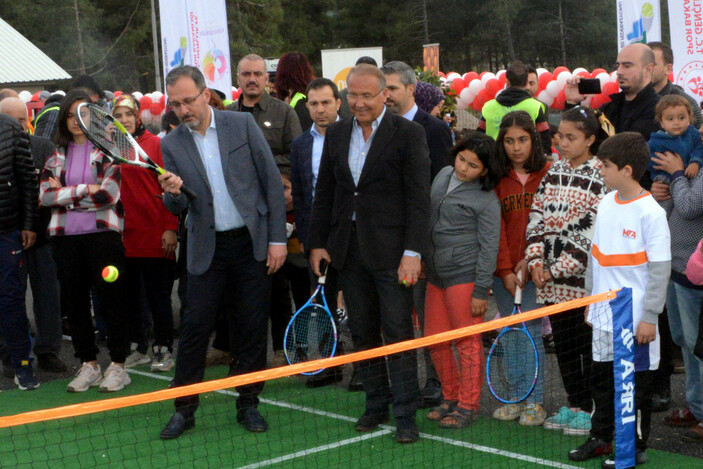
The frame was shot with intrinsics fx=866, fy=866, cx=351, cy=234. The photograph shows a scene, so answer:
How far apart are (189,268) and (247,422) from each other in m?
1.13

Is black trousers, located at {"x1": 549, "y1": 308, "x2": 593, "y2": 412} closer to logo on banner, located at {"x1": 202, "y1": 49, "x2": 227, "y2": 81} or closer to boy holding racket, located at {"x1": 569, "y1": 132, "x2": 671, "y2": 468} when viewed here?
boy holding racket, located at {"x1": 569, "y1": 132, "x2": 671, "y2": 468}

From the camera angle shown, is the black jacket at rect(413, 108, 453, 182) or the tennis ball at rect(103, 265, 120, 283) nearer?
the black jacket at rect(413, 108, 453, 182)

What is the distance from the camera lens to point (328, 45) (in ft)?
178

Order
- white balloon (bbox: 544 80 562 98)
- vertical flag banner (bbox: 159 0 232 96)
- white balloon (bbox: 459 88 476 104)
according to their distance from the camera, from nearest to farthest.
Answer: vertical flag banner (bbox: 159 0 232 96) → white balloon (bbox: 544 80 562 98) → white balloon (bbox: 459 88 476 104)

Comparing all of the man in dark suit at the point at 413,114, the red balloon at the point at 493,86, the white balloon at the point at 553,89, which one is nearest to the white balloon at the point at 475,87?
the red balloon at the point at 493,86

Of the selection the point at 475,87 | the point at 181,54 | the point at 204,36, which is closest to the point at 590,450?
the point at 204,36

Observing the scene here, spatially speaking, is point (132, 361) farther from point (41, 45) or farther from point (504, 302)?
point (41, 45)

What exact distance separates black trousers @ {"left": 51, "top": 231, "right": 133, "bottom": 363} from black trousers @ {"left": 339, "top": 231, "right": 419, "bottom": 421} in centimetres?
212

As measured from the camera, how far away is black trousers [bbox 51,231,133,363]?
6.83m

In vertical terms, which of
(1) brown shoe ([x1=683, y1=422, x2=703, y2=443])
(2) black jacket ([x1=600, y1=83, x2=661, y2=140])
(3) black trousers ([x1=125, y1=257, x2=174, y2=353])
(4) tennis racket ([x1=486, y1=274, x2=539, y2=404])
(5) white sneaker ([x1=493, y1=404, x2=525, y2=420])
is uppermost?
(2) black jacket ([x1=600, y1=83, x2=661, y2=140])

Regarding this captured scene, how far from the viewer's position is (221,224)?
19.2 feet

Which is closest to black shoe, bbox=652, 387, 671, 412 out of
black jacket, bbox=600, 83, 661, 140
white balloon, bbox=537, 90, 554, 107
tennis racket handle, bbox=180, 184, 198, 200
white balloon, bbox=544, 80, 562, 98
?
black jacket, bbox=600, 83, 661, 140

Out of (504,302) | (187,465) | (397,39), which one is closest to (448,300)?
(504,302)

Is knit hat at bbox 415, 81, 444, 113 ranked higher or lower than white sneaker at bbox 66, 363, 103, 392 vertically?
higher
